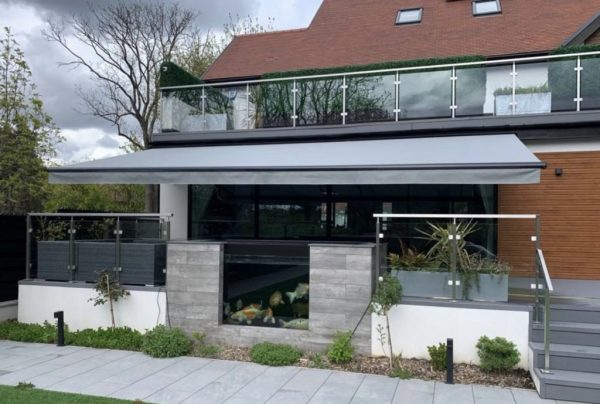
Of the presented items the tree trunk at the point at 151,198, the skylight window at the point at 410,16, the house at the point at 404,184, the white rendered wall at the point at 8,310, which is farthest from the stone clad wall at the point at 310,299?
the tree trunk at the point at 151,198

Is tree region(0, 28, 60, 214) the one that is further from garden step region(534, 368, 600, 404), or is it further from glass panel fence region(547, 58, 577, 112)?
glass panel fence region(547, 58, 577, 112)

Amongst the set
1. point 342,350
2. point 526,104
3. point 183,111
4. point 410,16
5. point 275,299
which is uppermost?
point 410,16

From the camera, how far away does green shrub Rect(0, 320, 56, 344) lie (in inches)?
368

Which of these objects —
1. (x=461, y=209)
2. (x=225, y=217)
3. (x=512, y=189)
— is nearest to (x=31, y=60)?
(x=225, y=217)

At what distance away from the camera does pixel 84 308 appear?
9672mm

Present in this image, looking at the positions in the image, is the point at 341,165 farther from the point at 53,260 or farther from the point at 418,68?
the point at 53,260

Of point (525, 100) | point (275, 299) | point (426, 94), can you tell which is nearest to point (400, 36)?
point (426, 94)

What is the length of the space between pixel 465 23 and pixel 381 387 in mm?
14634

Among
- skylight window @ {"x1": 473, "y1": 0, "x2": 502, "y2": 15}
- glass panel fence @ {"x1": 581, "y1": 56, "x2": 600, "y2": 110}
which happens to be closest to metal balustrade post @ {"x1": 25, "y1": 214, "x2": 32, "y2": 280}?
glass panel fence @ {"x1": 581, "y1": 56, "x2": 600, "y2": 110}

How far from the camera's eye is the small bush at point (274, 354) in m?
7.89

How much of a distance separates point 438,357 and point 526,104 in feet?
21.8

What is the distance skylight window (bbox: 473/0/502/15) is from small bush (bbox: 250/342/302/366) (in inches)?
595

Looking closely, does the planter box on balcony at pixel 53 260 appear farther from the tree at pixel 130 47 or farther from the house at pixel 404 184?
the tree at pixel 130 47

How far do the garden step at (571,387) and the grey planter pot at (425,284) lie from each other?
185cm
